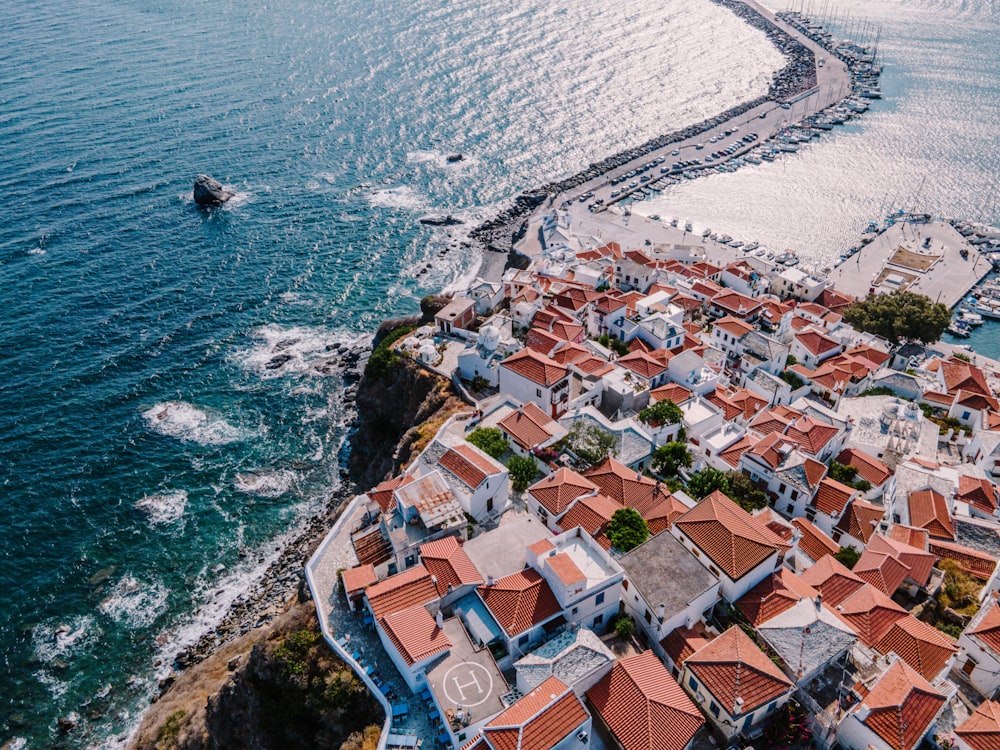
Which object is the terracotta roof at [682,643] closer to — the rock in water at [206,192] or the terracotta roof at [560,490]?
the terracotta roof at [560,490]

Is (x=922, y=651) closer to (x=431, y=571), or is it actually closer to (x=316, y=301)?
(x=431, y=571)

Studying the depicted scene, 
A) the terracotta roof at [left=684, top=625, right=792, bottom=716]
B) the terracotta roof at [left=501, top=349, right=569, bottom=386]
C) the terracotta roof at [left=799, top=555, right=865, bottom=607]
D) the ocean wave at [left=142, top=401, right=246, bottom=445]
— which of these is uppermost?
the terracotta roof at [left=501, top=349, right=569, bottom=386]

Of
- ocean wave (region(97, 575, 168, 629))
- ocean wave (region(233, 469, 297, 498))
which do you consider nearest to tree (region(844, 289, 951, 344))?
ocean wave (region(233, 469, 297, 498))

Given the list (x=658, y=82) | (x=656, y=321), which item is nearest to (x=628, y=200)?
(x=656, y=321)

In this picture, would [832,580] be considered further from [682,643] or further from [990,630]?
[682,643]

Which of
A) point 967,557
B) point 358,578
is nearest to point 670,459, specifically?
point 967,557

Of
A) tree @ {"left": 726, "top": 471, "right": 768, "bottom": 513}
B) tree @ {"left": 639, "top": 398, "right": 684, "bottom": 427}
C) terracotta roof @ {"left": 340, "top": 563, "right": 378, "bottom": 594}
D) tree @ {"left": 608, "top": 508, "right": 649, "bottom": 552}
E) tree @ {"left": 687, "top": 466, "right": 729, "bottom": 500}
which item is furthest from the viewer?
tree @ {"left": 639, "top": 398, "right": 684, "bottom": 427}

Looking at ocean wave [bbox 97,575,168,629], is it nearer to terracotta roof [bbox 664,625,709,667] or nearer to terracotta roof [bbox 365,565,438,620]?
terracotta roof [bbox 365,565,438,620]
